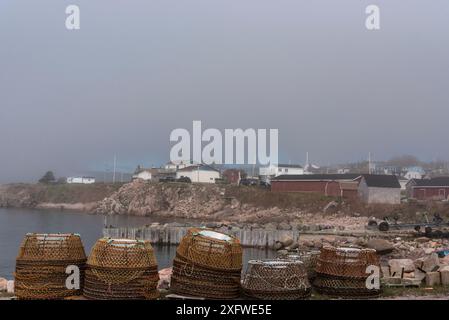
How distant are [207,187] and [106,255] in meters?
85.5

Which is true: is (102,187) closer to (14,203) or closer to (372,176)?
(14,203)

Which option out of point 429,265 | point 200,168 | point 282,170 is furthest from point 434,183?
point 429,265

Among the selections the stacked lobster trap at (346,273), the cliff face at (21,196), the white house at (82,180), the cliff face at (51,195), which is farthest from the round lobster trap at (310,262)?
the white house at (82,180)

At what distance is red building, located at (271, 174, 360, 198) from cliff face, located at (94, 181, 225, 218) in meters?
11.0

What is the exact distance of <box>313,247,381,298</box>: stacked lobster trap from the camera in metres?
10.8

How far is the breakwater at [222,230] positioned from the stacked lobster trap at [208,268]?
35298 mm

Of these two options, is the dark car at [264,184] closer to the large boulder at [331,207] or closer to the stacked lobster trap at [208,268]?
the large boulder at [331,207]

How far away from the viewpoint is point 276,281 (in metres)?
10.2

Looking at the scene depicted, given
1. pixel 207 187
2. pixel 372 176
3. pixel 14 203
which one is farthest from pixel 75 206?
pixel 372 176

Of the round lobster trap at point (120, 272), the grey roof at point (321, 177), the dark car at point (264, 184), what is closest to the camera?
the round lobster trap at point (120, 272)

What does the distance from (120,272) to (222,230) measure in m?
39.1

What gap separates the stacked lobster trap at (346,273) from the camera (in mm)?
10781

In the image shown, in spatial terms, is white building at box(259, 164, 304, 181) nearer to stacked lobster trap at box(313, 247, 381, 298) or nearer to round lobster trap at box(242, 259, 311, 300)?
stacked lobster trap at box(313, 247, 381, 298)
